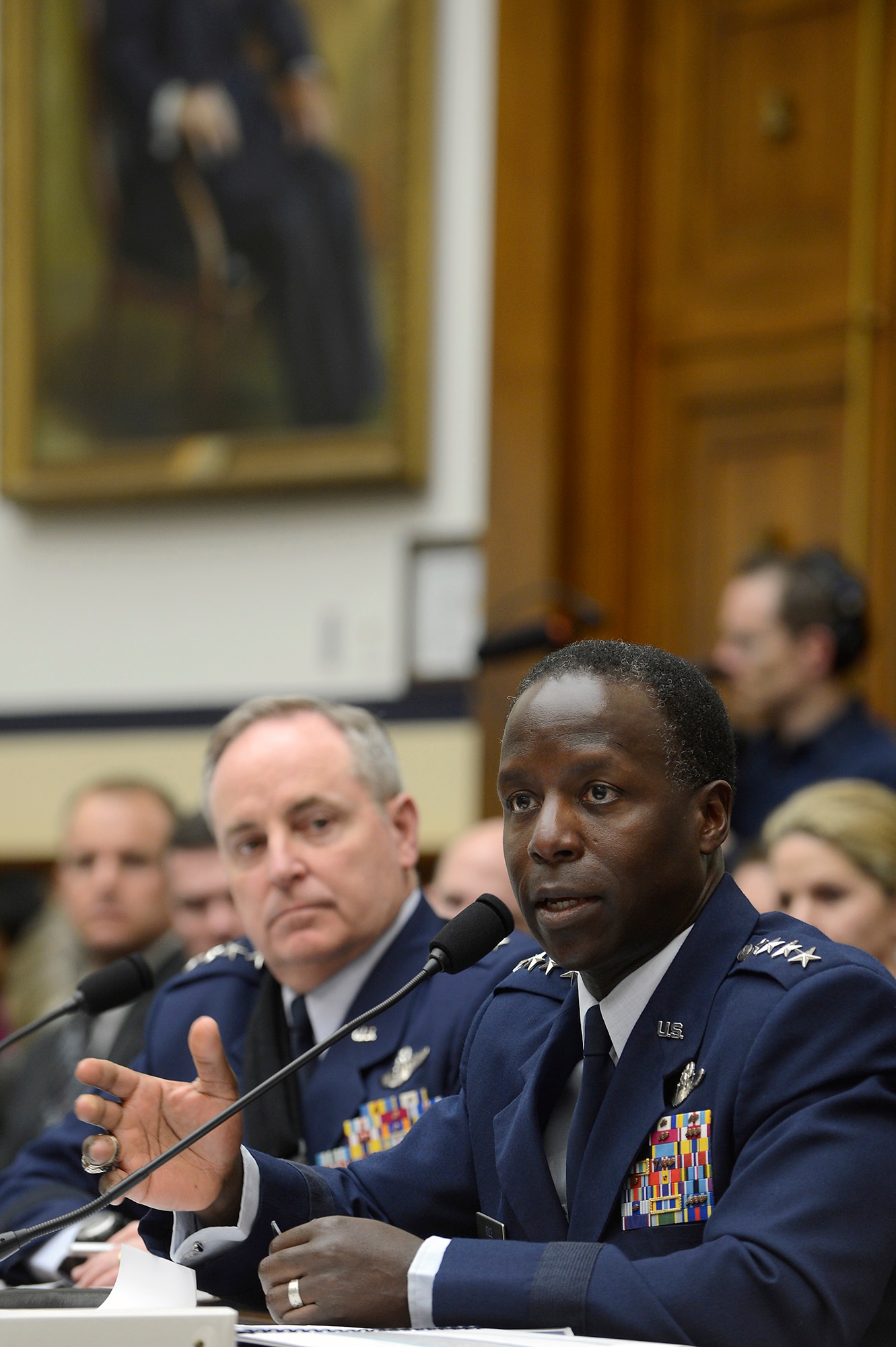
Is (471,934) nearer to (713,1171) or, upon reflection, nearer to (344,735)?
(713,1171)

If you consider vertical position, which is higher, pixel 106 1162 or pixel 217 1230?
pixel 106 1162

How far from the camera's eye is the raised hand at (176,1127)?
5.71 feet

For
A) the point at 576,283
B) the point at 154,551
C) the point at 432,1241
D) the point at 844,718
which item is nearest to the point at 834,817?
the point at 844,718

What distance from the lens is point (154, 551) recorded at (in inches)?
239

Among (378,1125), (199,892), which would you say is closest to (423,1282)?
(378,1125)

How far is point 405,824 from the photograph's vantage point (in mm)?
2754

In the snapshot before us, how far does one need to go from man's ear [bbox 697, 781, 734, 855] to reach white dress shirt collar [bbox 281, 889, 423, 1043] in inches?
36.5

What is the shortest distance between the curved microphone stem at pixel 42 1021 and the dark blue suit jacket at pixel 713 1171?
38 cm

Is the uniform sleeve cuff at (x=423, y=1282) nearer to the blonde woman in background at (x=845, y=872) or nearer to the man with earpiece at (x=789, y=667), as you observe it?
the blonde woman in background at (x=845, y=872)

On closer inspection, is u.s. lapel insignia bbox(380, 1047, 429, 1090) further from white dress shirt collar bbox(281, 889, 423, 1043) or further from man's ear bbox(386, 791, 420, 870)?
man's ear bbox(386, 791, 420, 870)

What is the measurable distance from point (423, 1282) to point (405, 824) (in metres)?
1.19

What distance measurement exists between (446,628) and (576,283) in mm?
1112

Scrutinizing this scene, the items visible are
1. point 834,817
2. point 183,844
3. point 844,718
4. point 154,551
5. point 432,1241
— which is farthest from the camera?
point 154,551

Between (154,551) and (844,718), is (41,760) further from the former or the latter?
(844,718)
